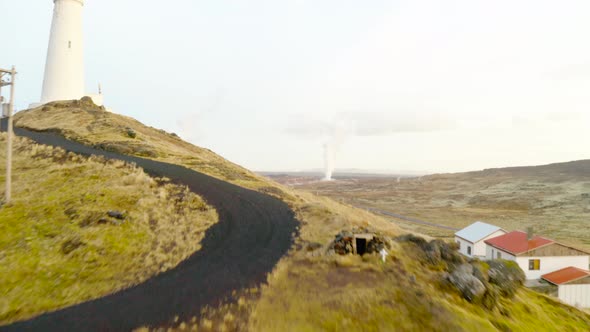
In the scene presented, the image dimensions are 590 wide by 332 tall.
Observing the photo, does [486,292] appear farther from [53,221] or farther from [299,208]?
[53,221]

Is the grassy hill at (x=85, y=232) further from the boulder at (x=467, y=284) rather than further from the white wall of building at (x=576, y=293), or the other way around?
the white wall of building at (x=576, y=293)

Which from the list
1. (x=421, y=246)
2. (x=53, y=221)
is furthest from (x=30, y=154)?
(x=421, y=246)

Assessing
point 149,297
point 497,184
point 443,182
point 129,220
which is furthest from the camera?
point 443,182

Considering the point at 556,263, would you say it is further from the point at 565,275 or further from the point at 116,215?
the point at 116,215

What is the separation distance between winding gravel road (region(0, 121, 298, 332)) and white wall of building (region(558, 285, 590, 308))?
90.0 ft

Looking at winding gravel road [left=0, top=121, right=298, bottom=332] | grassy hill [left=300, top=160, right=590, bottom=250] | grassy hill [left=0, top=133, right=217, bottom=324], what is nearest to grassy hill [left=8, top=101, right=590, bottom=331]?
winding gravel road [left=0, top=121, right=298, bottom=332]

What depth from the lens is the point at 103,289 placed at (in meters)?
11.2

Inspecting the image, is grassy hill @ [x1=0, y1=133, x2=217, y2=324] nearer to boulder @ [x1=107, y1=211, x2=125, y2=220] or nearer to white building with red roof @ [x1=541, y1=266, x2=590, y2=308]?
boulder @ [x1=107, y1=211, x2=125, y2=220]

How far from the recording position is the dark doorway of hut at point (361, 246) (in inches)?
619

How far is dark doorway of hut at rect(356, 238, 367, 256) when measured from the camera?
51.6 feet

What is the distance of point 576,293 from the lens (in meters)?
29.5

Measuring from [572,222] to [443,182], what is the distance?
370 ft

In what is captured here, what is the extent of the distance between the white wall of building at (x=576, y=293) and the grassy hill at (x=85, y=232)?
32.8 meters

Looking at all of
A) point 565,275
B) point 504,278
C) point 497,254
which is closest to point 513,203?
point 497,254
